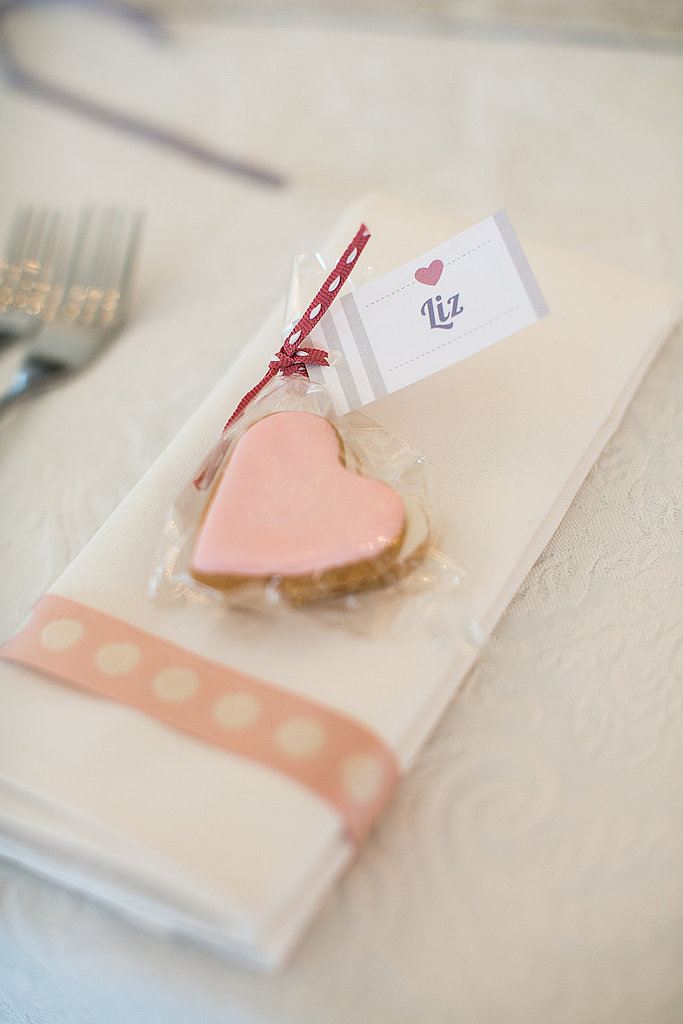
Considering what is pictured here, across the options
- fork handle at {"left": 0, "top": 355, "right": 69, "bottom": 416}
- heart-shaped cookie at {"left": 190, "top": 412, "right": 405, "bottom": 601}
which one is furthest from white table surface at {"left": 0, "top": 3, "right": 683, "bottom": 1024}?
heart-shaped cookie at {"left": 190, "top": 412, "right": 405, "bottom": 601}

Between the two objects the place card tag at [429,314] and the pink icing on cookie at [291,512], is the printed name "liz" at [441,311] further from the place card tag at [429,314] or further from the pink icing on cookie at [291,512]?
the pink icing on cookie at [291,512]

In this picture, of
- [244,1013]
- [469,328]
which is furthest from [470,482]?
[244,1013]

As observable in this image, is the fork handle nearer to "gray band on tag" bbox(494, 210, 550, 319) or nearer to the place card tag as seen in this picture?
the place card tag

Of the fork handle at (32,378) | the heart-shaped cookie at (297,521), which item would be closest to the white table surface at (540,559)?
the fork handle at (32,378)

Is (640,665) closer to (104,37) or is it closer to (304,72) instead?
(304,72)

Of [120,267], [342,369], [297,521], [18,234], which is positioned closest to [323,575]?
[297,521]

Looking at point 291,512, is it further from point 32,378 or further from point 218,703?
point 32,378
